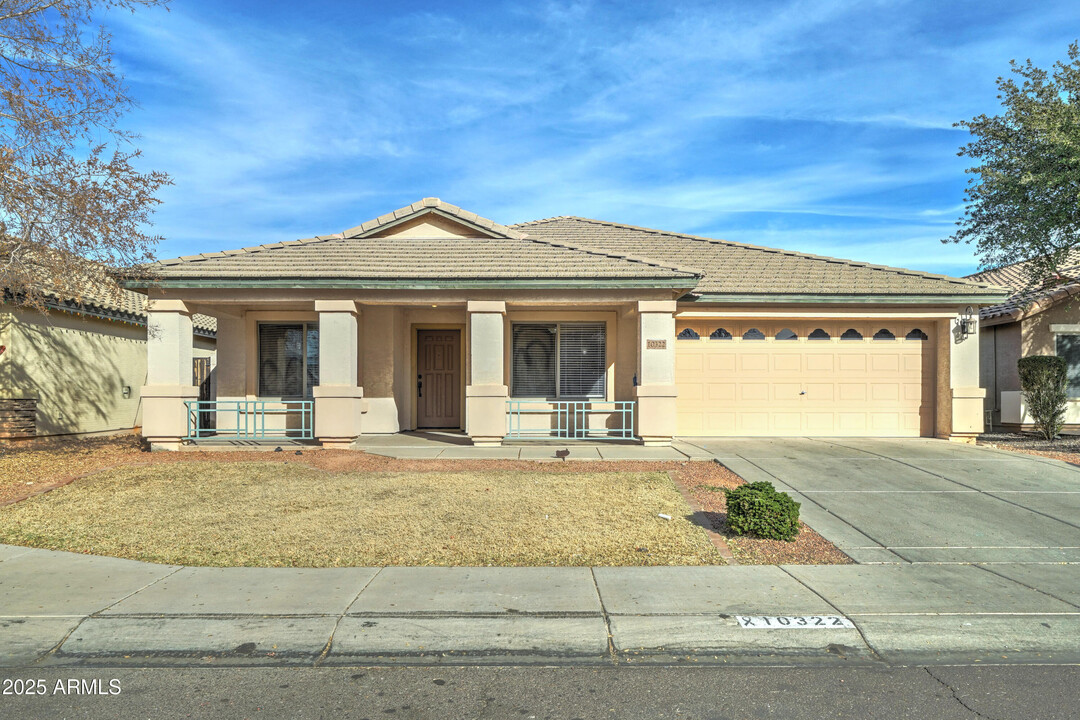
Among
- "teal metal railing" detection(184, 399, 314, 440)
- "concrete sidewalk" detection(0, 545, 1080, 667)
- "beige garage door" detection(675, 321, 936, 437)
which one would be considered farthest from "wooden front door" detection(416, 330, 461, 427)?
"concrete sidewalk" detection(0, 545, 1080, 667)

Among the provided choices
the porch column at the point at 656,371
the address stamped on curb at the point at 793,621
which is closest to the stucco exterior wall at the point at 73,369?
the porch column at the point at 656,371

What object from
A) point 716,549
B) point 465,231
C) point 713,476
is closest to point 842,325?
point 713,476

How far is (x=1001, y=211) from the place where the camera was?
1527cm

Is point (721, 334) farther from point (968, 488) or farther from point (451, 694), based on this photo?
point (451, 694)

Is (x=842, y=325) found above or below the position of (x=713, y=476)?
above

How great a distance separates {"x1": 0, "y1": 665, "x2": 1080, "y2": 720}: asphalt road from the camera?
376 centimetres

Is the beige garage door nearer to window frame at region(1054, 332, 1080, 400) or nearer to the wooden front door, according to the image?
window frame at region(1054, 332, 1080, 400)

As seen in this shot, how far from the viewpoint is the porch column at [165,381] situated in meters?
12.4

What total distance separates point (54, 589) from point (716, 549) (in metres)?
5.91

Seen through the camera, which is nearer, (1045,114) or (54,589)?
(54,589)

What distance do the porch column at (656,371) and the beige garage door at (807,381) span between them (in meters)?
2.07

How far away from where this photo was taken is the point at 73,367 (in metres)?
16.1

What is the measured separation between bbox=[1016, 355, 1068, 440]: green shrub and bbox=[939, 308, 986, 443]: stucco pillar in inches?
85.3

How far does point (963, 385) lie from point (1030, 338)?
4416mm
